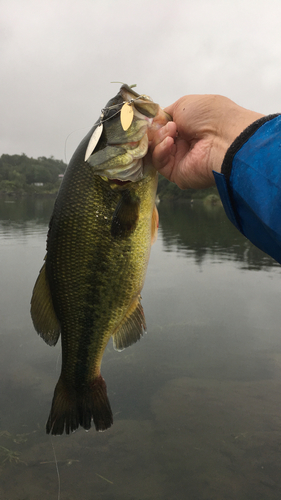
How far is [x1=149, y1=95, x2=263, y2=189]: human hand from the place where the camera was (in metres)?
2.03

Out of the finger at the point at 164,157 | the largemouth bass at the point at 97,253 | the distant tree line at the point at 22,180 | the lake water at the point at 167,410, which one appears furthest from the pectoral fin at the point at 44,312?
the distant tree line at the point at 22,180

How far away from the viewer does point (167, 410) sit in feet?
17.0

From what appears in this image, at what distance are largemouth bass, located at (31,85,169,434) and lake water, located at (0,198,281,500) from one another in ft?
7.85

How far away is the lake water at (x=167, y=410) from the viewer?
12.8ft

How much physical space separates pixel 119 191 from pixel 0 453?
4.07 m

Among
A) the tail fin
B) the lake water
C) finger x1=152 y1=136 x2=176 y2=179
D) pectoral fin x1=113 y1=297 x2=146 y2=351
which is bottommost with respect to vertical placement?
the lake water

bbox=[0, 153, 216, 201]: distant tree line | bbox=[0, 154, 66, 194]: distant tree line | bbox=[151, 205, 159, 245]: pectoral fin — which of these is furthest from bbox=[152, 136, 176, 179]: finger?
bbox=[0, 154, 66, 194]: distant tree line

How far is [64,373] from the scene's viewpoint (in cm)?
224

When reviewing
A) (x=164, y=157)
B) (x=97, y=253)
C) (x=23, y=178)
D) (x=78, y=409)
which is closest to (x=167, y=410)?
(x=78, y=409)

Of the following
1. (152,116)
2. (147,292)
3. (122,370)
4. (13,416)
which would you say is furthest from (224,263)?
(152,116)

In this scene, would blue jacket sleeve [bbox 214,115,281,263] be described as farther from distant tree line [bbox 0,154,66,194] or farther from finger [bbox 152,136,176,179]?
distant tree line [bbox 0,154,66,194]

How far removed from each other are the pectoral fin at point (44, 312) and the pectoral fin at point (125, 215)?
0.56 meters

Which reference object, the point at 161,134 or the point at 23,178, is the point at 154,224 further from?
the point at 23,178

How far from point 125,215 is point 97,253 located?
0.94ft
